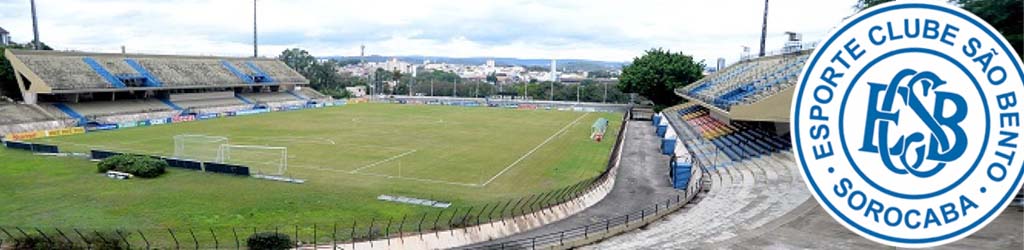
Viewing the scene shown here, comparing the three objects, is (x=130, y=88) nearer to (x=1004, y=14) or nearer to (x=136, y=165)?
(x=136, y=165)

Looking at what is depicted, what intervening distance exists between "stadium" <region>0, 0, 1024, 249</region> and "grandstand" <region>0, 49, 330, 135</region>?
31cm

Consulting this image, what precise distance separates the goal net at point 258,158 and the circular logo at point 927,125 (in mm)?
31862

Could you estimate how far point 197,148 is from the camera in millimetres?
39844

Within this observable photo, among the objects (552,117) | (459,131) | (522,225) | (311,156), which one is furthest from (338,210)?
(552,117)

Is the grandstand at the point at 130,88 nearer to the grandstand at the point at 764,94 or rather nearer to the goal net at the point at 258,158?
the goal net at the point at 258,158

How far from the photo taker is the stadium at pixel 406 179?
65.2 ft

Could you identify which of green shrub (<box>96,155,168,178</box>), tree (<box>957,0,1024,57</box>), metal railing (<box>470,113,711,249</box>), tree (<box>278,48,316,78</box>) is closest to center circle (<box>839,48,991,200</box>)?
tree (<box>957,0,1024,57</box>)

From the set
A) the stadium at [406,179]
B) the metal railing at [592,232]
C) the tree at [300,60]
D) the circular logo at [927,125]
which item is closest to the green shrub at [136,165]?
the stadium at [406,179]

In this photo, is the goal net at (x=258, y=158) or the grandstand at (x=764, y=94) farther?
the goal net at (x=258, y=158)

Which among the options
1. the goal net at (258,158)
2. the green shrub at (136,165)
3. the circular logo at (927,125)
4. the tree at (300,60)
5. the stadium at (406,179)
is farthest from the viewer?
the tree at (300,60)

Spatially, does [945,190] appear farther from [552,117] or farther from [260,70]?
[260,70]

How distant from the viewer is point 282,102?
85188 mm

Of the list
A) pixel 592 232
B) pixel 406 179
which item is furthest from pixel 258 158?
pixel 592 232

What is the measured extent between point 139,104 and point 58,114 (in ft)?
33.9
